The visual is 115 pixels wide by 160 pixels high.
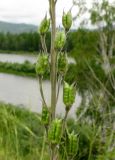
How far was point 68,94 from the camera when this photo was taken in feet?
4.33

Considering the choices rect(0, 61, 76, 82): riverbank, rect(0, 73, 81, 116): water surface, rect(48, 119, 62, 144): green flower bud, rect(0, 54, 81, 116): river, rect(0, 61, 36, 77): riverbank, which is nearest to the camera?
rect(48, 119, 62, 144): green flower bud

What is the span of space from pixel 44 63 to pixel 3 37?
88014mm

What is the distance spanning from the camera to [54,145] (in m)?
1.32

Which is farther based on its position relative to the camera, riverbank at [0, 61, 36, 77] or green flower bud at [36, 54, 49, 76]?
riverbank at [0, 61, 36, 77]

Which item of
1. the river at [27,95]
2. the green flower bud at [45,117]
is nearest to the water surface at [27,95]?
the river at [27,95]

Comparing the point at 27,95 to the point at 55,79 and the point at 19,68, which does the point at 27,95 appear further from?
the point at 19,68

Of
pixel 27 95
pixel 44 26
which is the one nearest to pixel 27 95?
pixel 27 95

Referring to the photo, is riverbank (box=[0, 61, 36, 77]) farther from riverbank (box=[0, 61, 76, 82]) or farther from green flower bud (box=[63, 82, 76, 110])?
green flower bud (box=[63, 82, 76, 110])

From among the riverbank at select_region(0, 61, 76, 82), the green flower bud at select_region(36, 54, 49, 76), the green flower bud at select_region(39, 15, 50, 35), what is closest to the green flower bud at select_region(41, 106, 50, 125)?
the green flower bud at select_region(36, 54, 49, 76)

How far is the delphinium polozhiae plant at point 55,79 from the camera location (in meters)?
1.31

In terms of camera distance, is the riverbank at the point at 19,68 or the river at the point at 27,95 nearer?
the river at the point at 27,95

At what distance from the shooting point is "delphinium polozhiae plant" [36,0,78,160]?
1.31 meters

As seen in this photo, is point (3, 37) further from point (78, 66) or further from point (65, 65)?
point (65, 65)

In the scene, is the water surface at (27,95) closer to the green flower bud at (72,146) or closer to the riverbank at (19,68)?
the green flower bud at (72,146)
